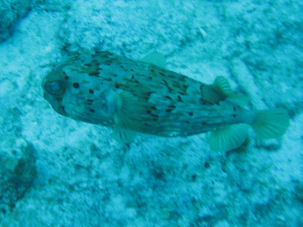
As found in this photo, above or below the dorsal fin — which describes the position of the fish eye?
below

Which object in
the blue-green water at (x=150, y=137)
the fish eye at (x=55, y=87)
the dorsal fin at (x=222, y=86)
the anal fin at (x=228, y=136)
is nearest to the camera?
the fish eye at (x=55, y=87)

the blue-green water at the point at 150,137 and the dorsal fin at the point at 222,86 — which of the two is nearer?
the dorsal fin at the point at 222,86

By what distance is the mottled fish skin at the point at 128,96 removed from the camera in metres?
1.60

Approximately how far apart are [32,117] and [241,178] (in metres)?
2.40

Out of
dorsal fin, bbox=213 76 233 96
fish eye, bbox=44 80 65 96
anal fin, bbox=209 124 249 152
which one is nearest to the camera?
fish eye, bbox=44 80 65 96

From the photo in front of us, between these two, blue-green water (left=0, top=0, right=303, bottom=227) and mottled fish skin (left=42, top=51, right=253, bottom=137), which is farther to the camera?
blue-green water (left=0, top=0, right=303, bottom=227)

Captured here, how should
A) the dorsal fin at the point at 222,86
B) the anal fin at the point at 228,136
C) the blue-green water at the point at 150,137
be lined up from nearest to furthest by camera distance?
the dorsal fin at the point at 222,86
the anal fin at the point at 228,136
the blue-green water at the point at 150,137

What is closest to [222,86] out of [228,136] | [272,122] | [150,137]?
[228,136]

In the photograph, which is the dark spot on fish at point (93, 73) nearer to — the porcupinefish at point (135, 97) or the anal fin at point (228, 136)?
the porcupinefish at point (135, 97)

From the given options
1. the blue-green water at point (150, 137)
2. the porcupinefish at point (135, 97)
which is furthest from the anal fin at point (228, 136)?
the blue-green water at point (150, 137)

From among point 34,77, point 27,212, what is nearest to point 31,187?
point 27,212

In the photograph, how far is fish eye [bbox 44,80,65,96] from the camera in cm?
160

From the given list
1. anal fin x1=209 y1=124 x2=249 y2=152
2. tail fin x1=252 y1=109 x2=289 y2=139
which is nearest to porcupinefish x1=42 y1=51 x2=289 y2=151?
anal fin x1=209 y1=124 x2=249 y2=152

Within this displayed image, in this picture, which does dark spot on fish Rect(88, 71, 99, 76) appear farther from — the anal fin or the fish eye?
the anal fin
